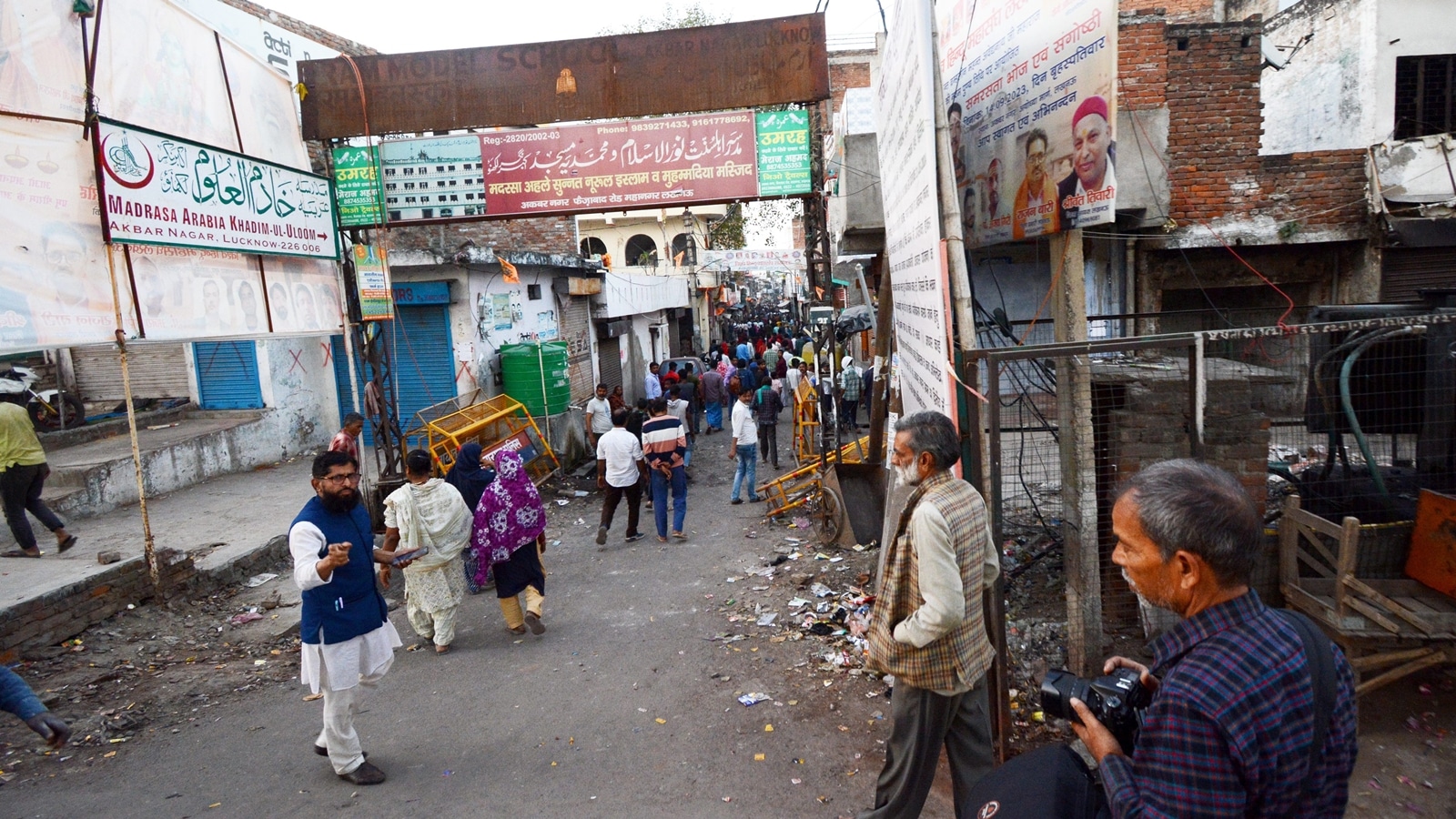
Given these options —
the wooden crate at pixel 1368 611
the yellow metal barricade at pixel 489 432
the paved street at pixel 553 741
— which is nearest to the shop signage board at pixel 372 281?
the yellow metal barricade at pixel 489 432

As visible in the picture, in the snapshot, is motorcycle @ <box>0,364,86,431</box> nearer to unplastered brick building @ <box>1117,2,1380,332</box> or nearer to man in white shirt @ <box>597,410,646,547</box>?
man in white shirt @ <box>597,410,646,547</box>

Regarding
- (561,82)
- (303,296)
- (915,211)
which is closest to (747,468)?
(561,82)

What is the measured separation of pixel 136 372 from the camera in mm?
12445

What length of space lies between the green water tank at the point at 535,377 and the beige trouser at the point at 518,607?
24.2 feet

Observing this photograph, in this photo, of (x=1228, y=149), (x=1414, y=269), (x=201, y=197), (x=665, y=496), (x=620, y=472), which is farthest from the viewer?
(x=1414, y=269)

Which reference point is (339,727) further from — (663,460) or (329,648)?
(663,460)

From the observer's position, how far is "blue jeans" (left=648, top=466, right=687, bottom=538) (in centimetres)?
873

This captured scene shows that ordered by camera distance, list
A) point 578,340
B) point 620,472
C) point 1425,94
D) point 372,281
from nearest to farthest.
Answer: point 620,472 < point 372,281 < point 1425,94 < point 578,340

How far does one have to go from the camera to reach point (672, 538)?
353 inches

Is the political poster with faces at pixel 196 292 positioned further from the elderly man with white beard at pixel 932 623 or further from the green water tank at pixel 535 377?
the green water tank at pixel 535 377

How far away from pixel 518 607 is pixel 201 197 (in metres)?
4.09

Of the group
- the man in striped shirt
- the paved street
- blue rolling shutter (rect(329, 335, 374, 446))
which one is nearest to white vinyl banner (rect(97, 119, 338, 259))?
the paved street

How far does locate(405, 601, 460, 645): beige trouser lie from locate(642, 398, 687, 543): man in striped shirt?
310cm

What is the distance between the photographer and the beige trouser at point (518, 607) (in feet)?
19.8
